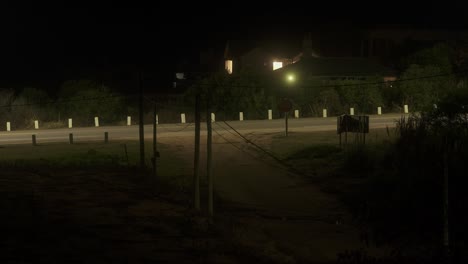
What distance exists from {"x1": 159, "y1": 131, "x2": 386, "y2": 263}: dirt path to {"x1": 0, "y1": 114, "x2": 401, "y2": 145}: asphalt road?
1270 centimetres

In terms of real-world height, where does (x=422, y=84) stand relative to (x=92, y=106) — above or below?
above

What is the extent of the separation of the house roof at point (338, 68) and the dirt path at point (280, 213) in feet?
111

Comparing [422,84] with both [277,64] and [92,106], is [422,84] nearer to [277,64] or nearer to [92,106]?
[92,106]

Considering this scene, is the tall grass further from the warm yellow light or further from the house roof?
the warm yellow light

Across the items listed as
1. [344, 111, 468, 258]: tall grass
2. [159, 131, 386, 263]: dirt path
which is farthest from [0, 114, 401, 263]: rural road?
[344, 111, 468, 258]: tall grass

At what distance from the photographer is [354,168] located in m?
24.3

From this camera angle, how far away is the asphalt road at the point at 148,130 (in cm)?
4016

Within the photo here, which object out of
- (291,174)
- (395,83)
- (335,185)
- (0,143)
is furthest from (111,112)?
(335,185)

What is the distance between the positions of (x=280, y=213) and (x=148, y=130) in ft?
87.6

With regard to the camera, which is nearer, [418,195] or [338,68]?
[418,195]

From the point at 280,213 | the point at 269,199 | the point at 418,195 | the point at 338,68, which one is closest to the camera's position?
the point at 418,195

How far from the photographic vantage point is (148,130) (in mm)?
43094

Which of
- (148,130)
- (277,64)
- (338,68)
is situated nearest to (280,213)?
(148,130)

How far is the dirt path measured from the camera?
13.1 meters
